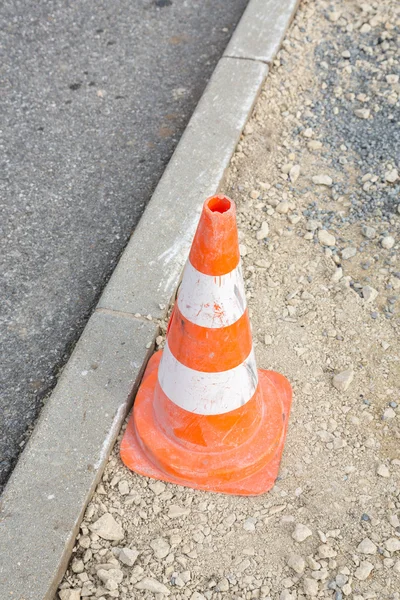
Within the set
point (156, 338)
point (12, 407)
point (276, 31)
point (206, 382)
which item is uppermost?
point (276, 31)

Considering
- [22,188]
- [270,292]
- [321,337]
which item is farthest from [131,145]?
[321,337]

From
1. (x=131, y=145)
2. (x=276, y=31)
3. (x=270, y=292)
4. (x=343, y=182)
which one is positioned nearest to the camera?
(x=270, y=292)

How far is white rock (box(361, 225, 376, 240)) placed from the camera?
3.62 meters

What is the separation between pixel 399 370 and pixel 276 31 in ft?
8.63

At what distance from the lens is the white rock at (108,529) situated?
2.59m

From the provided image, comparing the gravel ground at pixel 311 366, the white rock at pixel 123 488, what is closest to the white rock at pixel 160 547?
the gravel ground at pixel 311 366

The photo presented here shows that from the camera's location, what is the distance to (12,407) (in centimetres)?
304

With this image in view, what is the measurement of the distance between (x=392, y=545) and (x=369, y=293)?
48.0 inches

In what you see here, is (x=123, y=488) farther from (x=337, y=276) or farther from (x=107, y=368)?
(x=337, y=276)

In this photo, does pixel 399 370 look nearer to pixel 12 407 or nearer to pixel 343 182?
pixel 343 182

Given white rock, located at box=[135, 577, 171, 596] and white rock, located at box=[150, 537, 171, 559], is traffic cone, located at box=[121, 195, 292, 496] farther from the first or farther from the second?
white rock, located at box=[135, 577, 171, 596]

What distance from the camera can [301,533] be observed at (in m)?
2.57

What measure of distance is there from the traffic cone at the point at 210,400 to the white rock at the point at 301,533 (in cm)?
21

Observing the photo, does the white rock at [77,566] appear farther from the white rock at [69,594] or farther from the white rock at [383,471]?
the white rock at [383,471]
